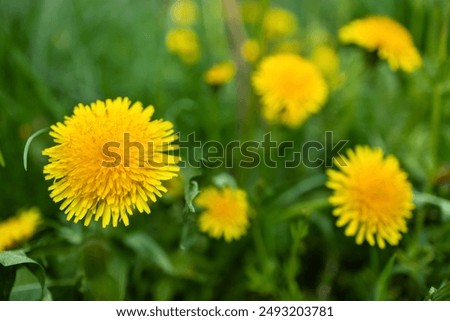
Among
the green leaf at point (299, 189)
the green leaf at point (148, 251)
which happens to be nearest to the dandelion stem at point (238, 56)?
the green leaf at point (299, 189)

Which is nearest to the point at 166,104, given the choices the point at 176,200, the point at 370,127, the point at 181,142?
the point at 181,142

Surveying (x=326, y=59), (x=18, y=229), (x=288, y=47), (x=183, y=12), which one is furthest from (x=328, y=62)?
(x=18, y=229)

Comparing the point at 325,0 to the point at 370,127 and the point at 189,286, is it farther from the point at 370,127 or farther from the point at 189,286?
the point at 189,286

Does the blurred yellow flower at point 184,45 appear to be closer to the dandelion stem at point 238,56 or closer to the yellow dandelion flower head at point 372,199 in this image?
the dandelion stem at point 238,56

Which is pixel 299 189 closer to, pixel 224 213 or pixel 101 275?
pixel 224 213

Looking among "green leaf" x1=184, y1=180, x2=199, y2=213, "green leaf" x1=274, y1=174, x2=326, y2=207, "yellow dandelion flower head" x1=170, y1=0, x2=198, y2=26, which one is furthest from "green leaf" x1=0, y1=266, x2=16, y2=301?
"yellow dandelion flower head" x1=170, y1=0, x2=198, y2=26

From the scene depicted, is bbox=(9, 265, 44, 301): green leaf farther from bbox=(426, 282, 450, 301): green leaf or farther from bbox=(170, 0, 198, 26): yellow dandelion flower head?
bbox=(170, 0, 198, 26): yellow dandelion flower head
